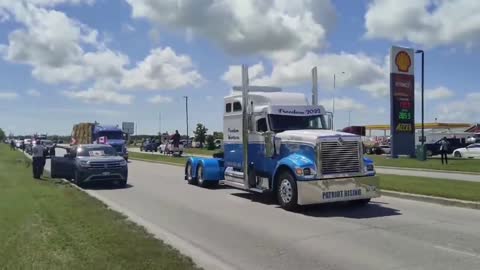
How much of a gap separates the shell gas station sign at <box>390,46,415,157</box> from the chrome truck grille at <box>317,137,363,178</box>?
95.4 ft

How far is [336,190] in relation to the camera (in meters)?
12.6

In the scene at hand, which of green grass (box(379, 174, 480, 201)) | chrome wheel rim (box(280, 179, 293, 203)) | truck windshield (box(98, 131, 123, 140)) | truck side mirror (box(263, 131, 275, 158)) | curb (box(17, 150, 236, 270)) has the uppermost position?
truck windshield (box(98, 131, 123, 140))

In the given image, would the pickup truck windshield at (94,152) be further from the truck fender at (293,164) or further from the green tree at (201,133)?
the green tree at (201,133)

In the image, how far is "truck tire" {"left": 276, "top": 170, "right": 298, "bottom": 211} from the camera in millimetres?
12773

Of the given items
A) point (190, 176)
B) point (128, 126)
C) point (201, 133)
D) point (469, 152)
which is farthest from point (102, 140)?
point (201, 133)

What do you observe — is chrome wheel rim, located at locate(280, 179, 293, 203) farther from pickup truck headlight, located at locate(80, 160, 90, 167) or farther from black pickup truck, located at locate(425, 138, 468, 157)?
black pickup truck, located at locate(425, 138, 468, 157)

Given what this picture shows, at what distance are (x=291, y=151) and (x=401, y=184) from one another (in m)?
6.15

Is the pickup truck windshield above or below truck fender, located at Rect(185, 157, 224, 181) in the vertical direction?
above

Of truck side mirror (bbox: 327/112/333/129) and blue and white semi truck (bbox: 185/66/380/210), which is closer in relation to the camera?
blue and white semi truck (bbox: 185/66/380/210)

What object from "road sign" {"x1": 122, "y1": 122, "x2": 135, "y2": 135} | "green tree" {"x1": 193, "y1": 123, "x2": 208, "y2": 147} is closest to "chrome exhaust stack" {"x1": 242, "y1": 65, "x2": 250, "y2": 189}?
"road sign" {"x1": 122, "y1": 122, "x2": 135, "y2": 135}

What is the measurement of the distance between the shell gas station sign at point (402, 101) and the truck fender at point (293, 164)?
29325mm

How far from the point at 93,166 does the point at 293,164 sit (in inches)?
376

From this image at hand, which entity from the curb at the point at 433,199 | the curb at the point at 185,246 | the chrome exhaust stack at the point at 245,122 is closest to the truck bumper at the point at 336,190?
the curb at the point at 433,199

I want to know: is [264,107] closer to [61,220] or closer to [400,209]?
[400,209]
